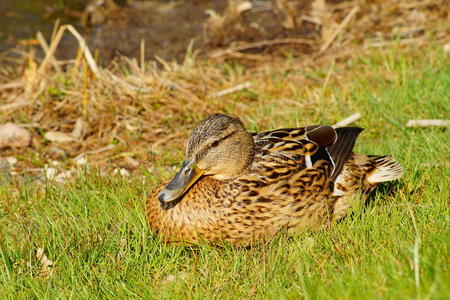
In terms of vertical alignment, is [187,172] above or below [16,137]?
above

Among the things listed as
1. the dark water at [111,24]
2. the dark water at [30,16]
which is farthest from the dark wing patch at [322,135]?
the dark water at [30,16]

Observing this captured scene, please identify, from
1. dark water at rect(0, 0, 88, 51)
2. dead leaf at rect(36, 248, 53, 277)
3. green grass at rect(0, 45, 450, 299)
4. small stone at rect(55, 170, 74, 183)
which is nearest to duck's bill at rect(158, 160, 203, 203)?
green grass at rect(0, 45, 450, 299)

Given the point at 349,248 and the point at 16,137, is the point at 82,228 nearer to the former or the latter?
the point at 349,248

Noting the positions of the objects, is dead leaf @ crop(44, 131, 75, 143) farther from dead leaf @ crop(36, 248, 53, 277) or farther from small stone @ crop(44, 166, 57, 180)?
dead leaf @ crop(36, 248, 53, 277)

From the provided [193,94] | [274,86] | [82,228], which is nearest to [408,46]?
[274,86]

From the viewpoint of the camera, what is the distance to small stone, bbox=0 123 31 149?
6.48 m

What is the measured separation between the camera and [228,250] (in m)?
4.24

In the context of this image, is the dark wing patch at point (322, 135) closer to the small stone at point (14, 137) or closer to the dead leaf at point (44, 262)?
the dead leaf at point (44, 262)

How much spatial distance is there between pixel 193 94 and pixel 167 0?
3.71 meters

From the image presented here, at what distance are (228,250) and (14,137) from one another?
3.14m

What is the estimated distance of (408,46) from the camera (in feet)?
25.5

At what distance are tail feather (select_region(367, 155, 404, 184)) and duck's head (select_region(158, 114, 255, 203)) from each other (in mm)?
932

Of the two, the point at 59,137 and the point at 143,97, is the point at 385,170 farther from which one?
the point at 59,137

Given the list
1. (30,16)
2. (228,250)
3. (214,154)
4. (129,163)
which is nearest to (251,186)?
(214,154)
